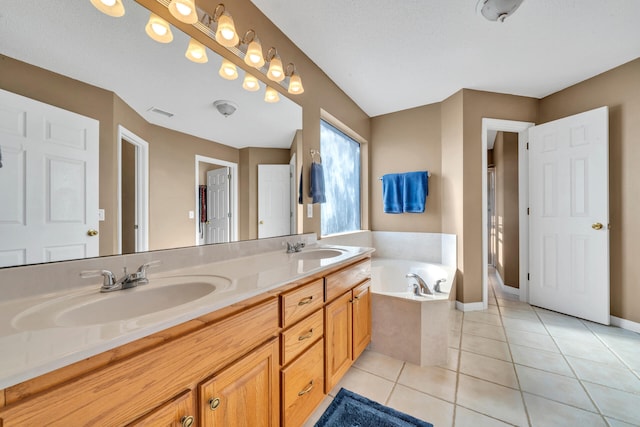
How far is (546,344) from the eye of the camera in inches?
75.1

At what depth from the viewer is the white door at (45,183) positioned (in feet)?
2.35

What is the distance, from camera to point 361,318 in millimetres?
1655

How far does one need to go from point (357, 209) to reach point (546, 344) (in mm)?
2105

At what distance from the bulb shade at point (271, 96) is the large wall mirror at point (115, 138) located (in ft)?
0.50

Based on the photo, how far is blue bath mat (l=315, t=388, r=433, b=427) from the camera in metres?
1.21

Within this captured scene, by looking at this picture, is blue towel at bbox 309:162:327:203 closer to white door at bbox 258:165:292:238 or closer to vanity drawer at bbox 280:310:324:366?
white door at bbox 258:165:292:238

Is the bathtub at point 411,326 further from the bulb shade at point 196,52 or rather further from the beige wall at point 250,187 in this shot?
the bulb shade at point 196,52

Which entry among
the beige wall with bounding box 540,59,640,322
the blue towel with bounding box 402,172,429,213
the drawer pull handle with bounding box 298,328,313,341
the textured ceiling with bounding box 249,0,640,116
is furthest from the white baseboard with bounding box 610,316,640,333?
the drawer pull handle with bounding box 298,328,313,341

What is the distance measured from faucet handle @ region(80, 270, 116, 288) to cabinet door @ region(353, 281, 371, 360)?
120 centimetres

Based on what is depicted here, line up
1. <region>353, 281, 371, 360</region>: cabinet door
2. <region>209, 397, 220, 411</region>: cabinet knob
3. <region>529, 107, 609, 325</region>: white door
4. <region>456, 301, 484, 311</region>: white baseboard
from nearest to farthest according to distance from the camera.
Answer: <region>209, 397, 220, 411</region>: cabinet knob, <region>353, 281, 371, 360</region>: cabinet door, <region>529, 107, 609, 325</region>: white door, <region>456, 301, 484, 311</region>: white baseboard

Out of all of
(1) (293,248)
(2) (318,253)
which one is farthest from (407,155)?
(1) (293,248)

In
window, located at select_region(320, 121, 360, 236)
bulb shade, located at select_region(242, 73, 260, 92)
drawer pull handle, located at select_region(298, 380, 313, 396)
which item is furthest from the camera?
window, located at select_region(320, 121, 360, 236)

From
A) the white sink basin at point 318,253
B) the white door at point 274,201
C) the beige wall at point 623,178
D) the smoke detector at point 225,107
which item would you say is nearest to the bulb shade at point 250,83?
the smoke detector at point 225,107

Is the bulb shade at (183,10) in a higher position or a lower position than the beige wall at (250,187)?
higher
